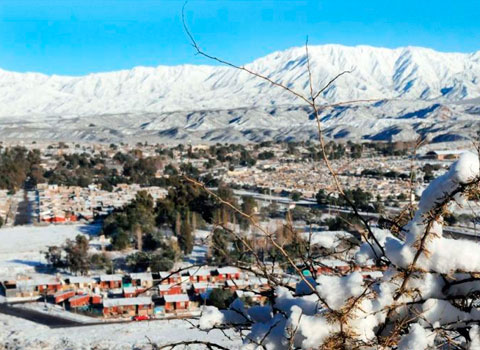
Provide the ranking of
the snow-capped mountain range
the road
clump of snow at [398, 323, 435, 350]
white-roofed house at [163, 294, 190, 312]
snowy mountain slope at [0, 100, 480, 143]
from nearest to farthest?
clump of snow at [398, 323, 435, 350] < the road < white-roofed house at [163, 294, 190, 312] < snowy mountain slope at [0, 100, 480, 143] < the snow-capped mountain range

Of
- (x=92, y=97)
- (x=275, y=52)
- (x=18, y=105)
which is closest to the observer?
(x=18, y=105)

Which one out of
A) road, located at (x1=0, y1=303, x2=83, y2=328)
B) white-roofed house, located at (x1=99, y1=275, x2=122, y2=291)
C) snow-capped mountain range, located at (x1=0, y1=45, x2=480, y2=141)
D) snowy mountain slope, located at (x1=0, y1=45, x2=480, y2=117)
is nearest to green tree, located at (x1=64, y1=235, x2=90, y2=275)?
white-roofed house, located at (x1=99, y1=275, x2=122, y2=291)

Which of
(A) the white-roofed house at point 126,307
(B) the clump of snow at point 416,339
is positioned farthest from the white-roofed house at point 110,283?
(B) the clump of snow at point 416,339

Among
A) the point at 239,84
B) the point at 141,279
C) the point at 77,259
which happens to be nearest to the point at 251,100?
the point at 239,84

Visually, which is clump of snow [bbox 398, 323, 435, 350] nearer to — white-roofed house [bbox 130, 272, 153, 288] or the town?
the town

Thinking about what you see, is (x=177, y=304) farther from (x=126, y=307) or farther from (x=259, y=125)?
(x=259, y=125)

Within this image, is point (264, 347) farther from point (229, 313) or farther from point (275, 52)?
point (275, 52)

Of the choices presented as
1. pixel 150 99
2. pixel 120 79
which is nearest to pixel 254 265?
pixel 150 99
